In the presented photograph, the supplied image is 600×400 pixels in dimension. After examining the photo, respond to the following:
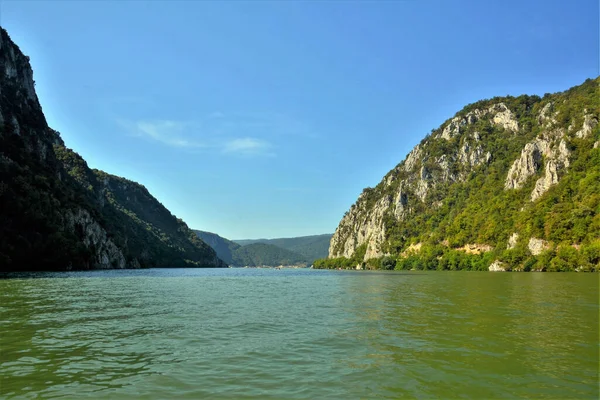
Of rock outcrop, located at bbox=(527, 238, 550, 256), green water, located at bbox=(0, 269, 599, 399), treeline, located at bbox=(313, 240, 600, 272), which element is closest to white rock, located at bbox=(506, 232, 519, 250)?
treeline, located at bbox=(313, 240, 600, 272)

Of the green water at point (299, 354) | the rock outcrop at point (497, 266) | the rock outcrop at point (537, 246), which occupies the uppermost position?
the rock outcrop at point (537, 246)

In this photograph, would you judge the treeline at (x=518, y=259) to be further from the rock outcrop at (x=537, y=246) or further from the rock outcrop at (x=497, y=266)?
the rock outcrop at (x=537, y=246)

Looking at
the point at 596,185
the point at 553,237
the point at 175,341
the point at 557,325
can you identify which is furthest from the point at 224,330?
the point at 596,185

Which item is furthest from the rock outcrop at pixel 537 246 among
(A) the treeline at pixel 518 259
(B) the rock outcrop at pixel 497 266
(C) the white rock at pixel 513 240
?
(B) the rock outcrop at pixel 497 266

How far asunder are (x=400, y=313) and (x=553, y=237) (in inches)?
4922

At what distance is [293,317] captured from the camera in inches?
995

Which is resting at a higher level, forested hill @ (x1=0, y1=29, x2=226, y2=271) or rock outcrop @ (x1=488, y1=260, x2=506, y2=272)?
forested hill @ (x1=0, y1=29, x2=226, y2=271)

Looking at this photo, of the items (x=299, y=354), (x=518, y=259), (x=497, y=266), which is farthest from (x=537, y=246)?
(x=299, y=354)

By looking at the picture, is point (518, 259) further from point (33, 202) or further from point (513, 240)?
point (33, 202)

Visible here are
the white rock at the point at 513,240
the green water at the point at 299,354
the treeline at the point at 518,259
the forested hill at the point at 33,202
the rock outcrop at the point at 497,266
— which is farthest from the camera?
the white rock at the point at 513,240

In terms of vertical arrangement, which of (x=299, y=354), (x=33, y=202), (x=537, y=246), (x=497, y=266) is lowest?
(x=299, y=354)

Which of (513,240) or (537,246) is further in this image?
(513,240)

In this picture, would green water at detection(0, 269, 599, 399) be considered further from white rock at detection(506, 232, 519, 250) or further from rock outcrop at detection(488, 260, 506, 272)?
white rock at detection(506, 232, 519, 250)

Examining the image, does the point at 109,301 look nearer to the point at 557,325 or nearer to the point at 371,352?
the point at 371,352
